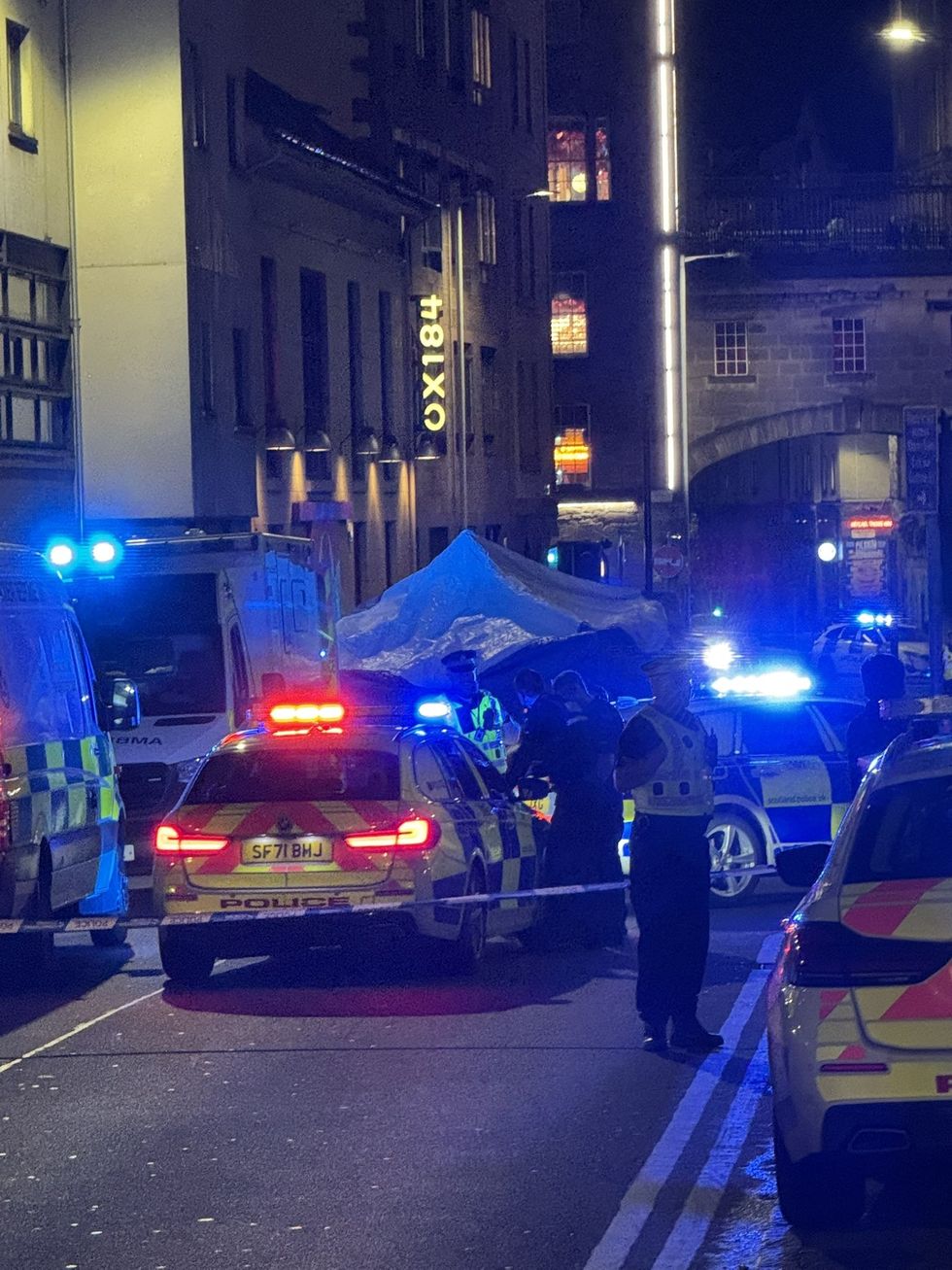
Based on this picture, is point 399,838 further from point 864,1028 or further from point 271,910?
point 864,1028

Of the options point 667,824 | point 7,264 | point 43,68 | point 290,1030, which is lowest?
point 290,1030

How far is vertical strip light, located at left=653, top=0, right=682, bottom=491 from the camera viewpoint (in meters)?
65.2

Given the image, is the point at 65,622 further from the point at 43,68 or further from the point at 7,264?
the point at 43,68

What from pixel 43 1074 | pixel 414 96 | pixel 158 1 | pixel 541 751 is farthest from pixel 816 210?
pixel 43 1074

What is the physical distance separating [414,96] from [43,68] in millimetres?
17319

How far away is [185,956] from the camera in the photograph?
13562mm

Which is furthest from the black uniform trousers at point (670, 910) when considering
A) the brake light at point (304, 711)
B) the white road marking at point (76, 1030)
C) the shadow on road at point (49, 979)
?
the brake light at point (304, 711)

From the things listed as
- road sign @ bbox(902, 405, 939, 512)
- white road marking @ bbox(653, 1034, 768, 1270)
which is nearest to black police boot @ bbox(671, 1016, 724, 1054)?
white road marking @ bbox(653, 1034, 768, 1270)

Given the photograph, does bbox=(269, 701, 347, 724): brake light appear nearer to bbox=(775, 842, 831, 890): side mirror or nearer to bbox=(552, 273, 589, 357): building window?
bbox=(775, 842, 831, 890): side mirror

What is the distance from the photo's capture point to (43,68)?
3108cm

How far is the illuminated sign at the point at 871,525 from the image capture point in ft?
282

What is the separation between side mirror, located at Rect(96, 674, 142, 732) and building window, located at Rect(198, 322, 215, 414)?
57.7ft

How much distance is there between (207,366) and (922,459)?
13119 millimetres

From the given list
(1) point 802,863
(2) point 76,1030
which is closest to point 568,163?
(2) point 76,1030
